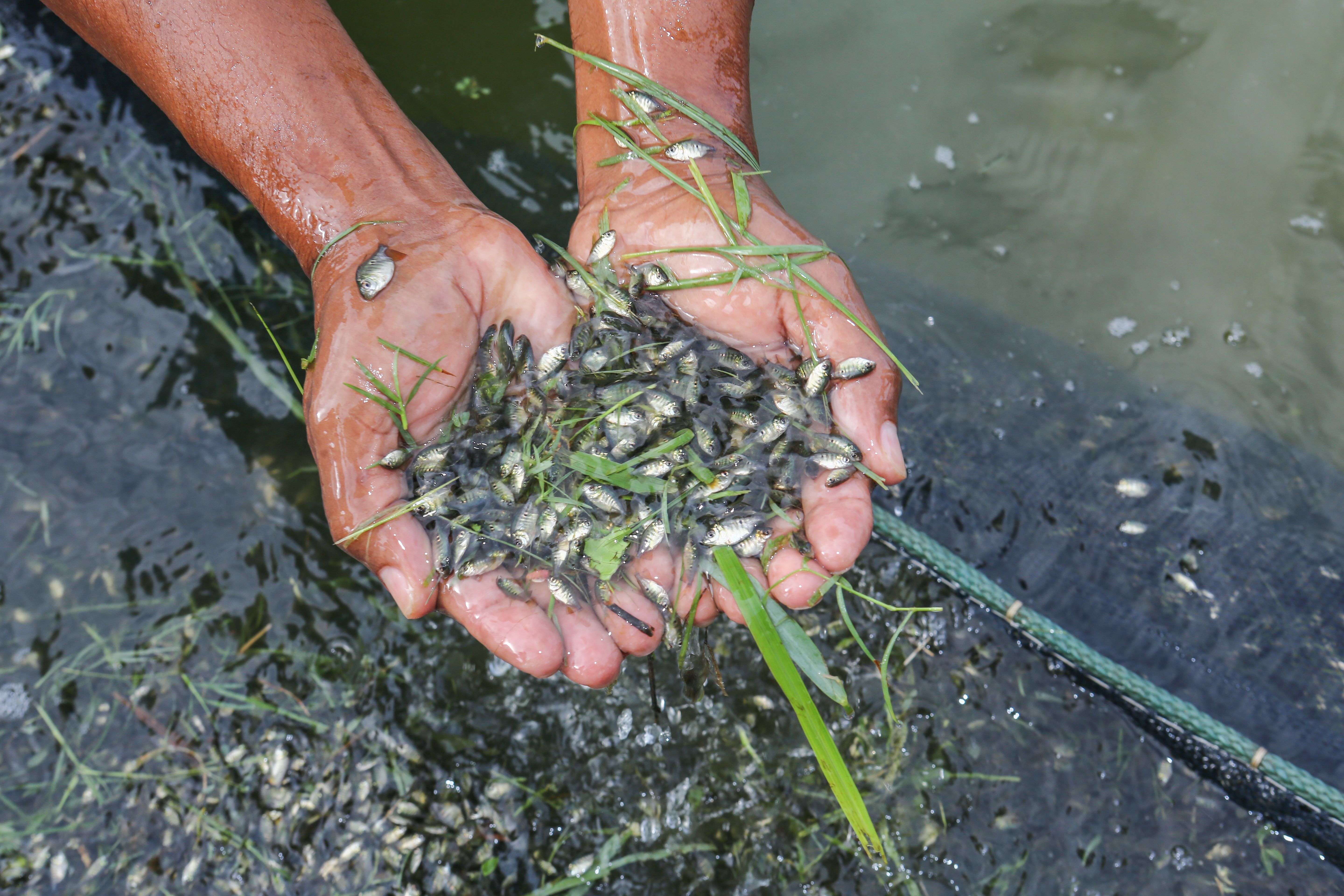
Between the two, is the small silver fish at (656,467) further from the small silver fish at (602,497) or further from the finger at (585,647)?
the finger at (585,647)

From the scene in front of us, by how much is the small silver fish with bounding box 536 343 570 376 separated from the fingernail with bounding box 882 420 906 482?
1050mm

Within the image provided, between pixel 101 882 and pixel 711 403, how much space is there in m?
2.85

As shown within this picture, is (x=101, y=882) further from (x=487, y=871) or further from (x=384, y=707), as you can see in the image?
(x=487, y=871)

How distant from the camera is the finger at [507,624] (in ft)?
7.66

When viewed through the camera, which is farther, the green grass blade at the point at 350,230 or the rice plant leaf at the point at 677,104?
the rice plant leaf at the point at 677,104

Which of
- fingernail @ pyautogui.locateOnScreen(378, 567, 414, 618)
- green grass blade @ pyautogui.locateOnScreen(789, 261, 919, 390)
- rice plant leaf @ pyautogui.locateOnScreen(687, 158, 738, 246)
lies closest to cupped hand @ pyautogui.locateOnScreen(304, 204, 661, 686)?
fingernail @ pyautogui.locateOnScreen(378, 567, 414, 618)

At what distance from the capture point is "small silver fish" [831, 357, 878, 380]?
2.47 m

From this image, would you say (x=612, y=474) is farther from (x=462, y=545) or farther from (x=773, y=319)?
(x=773, y=319)

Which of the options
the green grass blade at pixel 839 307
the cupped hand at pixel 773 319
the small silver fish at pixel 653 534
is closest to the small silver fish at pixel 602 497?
the small silver fish at pixel 653 534

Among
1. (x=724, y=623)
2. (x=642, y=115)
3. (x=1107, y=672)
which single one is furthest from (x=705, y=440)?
(x=1107, y=672)

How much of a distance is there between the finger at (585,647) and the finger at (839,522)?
0.69 m

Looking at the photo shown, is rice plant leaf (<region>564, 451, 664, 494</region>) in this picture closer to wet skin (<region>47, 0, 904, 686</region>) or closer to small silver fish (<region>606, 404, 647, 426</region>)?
small silver fish (<region>606, 404, 647, 426</region>)

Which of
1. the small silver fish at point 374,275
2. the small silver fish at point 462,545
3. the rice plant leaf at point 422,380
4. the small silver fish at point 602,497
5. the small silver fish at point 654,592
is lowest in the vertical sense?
the small silver fish at point 654,592

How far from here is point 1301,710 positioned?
2871 millimetres
